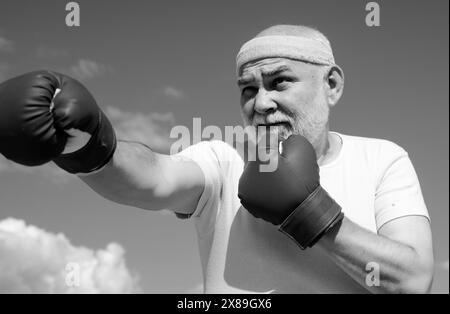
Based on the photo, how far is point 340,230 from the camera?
2498 millimetres

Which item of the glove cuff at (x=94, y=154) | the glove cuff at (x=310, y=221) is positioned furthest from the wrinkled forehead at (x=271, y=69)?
the glove cuff at (x=94, y=154)

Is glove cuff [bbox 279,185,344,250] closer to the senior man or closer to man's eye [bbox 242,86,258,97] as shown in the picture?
the senior man

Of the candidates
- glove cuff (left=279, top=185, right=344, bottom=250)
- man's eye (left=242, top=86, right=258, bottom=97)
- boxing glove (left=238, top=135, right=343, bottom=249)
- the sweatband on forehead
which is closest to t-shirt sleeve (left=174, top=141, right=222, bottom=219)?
boxing glove (left=238, top=135, right=343, bottom=249)

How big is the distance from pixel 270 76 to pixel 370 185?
0.86 metres

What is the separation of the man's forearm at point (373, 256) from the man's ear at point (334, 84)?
1123mm

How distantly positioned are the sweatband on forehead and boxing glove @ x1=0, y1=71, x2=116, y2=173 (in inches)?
50.8

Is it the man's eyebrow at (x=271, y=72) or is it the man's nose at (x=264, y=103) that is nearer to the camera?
the man's nose at (x=264, y=103)

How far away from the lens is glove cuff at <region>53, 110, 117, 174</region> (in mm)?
2139

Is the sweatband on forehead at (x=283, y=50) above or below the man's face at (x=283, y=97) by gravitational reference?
above

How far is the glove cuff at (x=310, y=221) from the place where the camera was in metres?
2.46

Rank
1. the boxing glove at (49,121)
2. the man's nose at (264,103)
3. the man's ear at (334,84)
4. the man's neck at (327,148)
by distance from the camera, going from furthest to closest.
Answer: the man's ear at (334,84)
the man's neck at (327,148)
the man's nose at (264,103)
the boxing glove at (49,121)

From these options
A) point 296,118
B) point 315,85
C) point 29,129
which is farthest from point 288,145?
point 29,129

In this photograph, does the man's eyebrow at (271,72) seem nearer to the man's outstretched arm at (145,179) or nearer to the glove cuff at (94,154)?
the man's outstretched arm at (145,179)
